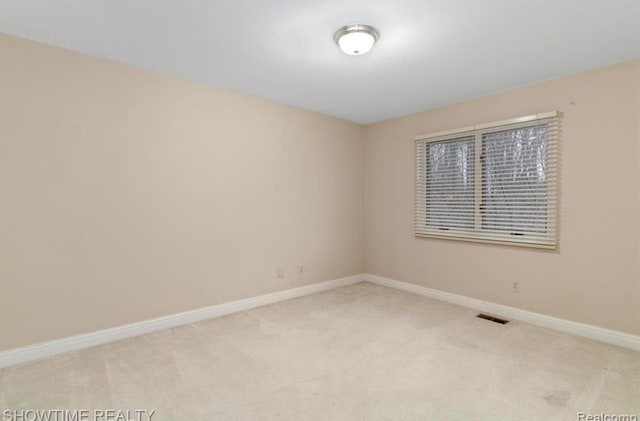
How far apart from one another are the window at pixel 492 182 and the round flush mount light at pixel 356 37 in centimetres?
193

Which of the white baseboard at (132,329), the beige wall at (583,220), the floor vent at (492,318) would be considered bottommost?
the floor vent at (492,318)

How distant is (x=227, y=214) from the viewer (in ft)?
11.3

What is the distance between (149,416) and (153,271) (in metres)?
1.47

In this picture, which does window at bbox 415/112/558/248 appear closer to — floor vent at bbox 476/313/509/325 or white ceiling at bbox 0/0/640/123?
white ceiling at bbox 0/0/640/123

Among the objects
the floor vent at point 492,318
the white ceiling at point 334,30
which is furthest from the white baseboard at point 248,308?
the white ceiling at point 334,30

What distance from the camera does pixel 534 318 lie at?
3152 millimetres

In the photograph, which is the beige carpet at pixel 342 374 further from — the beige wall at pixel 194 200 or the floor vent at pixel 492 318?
the beige wall at pixel 194 200

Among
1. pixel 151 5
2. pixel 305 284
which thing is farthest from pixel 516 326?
pixel 151 5

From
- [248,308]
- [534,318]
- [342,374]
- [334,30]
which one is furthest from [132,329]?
[534,318]

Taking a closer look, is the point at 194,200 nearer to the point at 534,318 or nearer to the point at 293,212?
the point at 293,212

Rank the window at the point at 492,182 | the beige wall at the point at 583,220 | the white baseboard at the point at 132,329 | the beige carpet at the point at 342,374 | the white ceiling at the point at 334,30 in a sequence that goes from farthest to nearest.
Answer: the window at the point at 492,182 < the beige wall at the point at 583,220 < the white baseboard at the point at 132,329 < the white ceiling at the point at 334,30 < the beige carpet at the point at 342,374

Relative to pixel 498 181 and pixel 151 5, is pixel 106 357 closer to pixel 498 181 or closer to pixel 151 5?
pixel 151 5

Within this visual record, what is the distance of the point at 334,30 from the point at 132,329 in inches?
118

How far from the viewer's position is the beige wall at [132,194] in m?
2.38
